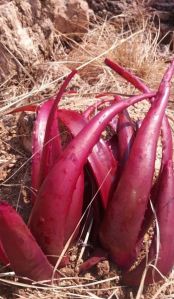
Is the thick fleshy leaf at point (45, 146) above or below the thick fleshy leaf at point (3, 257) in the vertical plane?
above

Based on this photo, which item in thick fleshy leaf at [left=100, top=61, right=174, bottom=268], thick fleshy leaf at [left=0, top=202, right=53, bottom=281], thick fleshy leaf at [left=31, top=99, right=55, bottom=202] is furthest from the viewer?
thick fleshy leaf at [left=31, top=99, right=55, bottom=202]

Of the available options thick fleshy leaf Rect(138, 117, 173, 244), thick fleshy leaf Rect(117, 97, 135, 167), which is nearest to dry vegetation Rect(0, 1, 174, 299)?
thick fleshy leaf Rect(138, 117, 173, 244)

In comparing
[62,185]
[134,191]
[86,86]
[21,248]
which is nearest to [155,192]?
[134,191]

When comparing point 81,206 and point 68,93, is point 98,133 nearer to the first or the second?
point 81,206

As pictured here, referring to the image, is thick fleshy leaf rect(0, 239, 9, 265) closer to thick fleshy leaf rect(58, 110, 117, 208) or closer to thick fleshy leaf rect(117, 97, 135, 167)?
thick fleshy leaf rect(58, 110, 117, 208)

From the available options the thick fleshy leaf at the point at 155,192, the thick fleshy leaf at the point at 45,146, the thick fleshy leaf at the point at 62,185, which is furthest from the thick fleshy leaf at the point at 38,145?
the thick fleshy leaf at the point at 155,192

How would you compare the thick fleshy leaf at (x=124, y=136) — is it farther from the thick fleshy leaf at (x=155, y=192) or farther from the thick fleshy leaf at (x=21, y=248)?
the thick fleshy leaf at (x=21, y=248)

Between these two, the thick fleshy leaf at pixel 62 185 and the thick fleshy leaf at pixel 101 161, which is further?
the thick fleshy leaf at pixel 101 161
